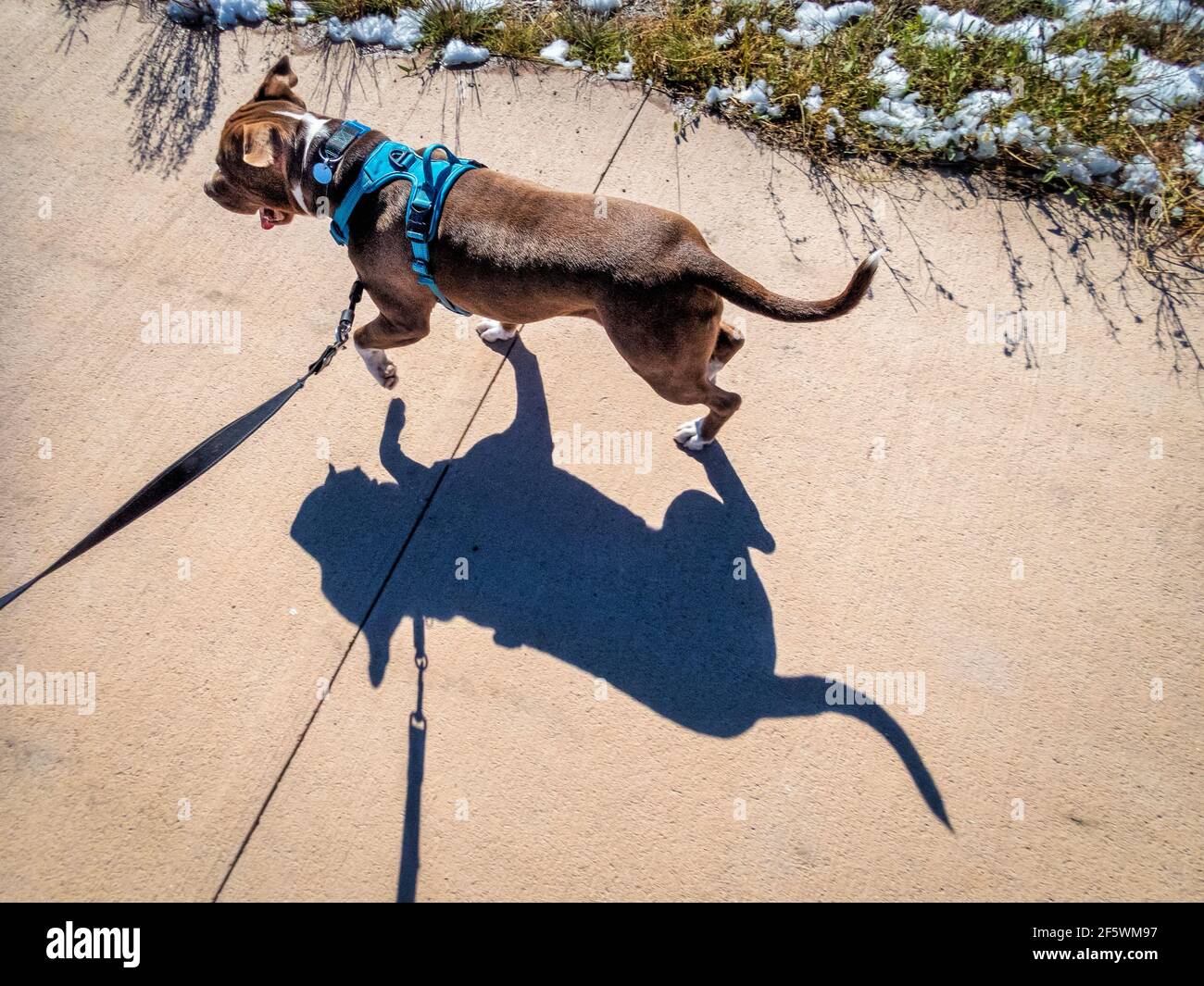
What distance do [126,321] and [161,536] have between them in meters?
1.37

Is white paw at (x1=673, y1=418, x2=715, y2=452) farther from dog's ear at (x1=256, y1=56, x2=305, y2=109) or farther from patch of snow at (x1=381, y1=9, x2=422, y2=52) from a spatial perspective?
patch of snow at (x1=381, y1=9, x2=422, y2=52)

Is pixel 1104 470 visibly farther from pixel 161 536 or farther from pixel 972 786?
pixel 161 536

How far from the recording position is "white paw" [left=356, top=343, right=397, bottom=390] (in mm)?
3643

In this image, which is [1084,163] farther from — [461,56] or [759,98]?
[461,56]

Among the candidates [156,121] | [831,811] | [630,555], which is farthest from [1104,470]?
Answer: [156,121]

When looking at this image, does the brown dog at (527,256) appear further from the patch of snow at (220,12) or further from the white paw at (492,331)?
the patch of snow at (220,12)

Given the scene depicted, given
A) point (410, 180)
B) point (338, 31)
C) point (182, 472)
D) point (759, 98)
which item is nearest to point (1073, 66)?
point (759, 98)

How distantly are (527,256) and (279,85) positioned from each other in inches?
64.7

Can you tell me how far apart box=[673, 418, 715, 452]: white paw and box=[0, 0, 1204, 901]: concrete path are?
0.23 feet

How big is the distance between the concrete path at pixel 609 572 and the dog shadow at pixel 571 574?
2 centimetres

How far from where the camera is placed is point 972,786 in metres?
3.13

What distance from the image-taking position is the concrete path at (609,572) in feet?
10.2

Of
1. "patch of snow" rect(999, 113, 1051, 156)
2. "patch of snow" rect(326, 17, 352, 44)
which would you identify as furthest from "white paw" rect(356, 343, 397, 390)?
"patch of snow" rect(999, 113, 1051, 156)

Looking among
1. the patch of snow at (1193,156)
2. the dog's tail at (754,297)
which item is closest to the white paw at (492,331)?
the dog's tail at (754,297)
